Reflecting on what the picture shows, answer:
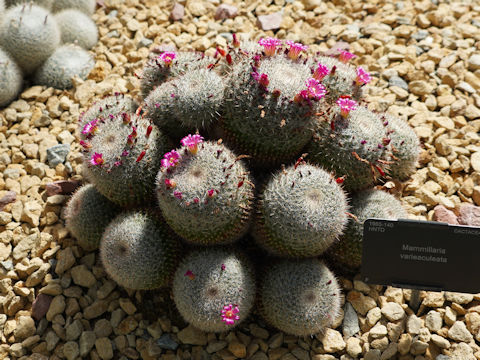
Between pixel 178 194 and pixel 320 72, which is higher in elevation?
pixel 320 72

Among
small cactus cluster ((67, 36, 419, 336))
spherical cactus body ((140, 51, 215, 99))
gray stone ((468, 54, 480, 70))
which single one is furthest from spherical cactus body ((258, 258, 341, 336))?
gray stone ((468, 54, 480, 70))

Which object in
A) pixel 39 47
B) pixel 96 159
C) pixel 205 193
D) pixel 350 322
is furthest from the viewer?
pixel 39 47

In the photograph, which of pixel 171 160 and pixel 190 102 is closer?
pixel 171 160

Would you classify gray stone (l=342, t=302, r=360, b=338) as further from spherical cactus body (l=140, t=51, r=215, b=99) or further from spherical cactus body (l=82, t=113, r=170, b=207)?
spherical cactus body (l=140, t=51, r=215, b=99)

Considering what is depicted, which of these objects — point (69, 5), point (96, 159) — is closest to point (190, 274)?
point (96, 159)

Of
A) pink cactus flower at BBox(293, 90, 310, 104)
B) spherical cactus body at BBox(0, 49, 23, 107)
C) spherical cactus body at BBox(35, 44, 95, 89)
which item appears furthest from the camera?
spherical cactus body at BBox(35, 44, 95, 89)

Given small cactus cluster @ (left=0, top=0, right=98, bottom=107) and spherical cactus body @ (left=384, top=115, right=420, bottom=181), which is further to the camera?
small cactus cluster @ (left=0, top=0, right=98, bottom=107)

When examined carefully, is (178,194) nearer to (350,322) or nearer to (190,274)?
(190,274)

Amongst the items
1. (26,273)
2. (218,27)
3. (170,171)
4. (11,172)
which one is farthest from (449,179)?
A: (11,172)
